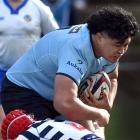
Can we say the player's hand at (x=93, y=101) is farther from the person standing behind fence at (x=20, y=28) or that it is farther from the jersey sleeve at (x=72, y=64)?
the person standing behind fence at (x=20, y=28)

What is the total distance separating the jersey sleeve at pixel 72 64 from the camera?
263 inches

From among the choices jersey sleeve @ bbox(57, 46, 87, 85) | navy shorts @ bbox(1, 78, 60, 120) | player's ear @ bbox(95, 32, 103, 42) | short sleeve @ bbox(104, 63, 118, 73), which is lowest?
navy shorts @ bbox(1, 78, 60, 120)

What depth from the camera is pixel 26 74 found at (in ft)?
23.4

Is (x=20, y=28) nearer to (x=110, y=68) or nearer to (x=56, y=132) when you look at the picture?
(x=110, y=68)

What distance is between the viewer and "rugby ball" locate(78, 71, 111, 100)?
712 centimetres

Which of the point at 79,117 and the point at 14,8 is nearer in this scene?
the point at 79,117

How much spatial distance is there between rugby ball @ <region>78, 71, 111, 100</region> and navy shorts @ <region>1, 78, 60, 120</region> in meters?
0.25

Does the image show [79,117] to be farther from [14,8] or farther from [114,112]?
[114,112]

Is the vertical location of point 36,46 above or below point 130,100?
above

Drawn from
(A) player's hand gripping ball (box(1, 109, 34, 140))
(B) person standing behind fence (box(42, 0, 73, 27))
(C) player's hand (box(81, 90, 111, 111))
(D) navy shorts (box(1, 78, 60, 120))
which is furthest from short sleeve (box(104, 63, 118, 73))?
(B) person standing behind fence (box(42, 0, 73, 27))

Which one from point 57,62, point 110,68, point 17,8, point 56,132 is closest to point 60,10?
point 17,8

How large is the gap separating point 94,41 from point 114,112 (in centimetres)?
518

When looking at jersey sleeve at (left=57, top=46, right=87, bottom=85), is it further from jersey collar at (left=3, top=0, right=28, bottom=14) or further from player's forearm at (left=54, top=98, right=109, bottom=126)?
jersey collar at (left=3, top=0, right=28, bottom=14)

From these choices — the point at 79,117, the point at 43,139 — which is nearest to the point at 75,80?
the point at 79,117
